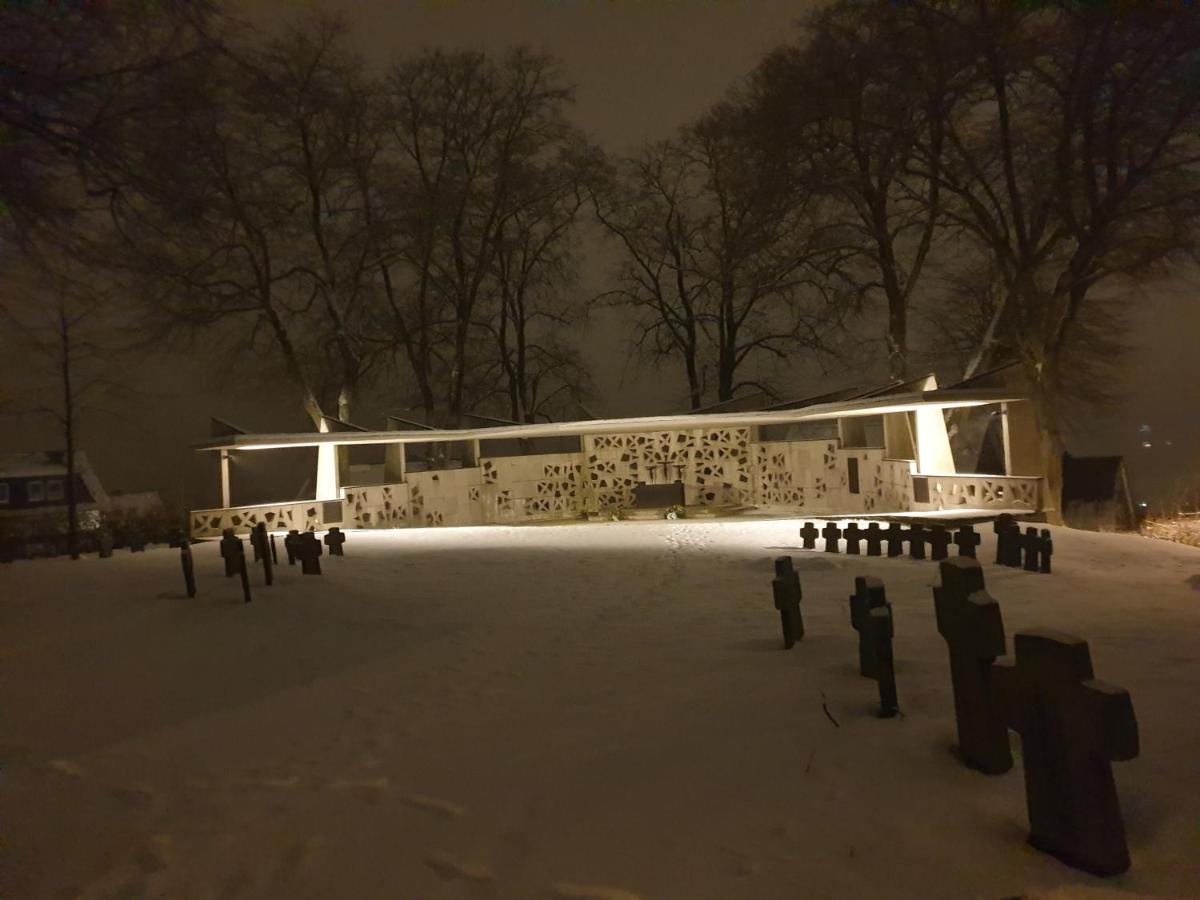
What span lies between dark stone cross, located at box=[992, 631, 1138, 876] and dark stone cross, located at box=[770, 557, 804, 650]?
291 cm

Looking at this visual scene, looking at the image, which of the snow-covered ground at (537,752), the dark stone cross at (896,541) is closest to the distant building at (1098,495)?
the dark stone cross at (896,541)

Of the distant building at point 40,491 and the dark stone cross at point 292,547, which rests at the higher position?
the distant building at point 40,491

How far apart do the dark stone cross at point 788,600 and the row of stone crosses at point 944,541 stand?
2.82 meters

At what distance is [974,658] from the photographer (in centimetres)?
335

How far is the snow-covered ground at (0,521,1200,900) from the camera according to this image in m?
2.90

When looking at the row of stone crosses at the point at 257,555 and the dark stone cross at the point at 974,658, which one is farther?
the row of stone crosses at the point at 257,555

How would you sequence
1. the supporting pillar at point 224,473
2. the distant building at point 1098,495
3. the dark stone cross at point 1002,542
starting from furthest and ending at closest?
the supporting pillar at point 224,473 < the distant building at point 1098,495 < the dark stone cross at point 1002,542

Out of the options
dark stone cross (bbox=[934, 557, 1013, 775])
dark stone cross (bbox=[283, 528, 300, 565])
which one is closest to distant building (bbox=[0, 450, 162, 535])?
dark stone cross (bbox=[283, 528, 300, 565])

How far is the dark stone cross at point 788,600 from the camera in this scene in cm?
572

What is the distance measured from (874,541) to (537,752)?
785 centimetres

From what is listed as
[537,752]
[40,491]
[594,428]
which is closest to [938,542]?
[537,752]

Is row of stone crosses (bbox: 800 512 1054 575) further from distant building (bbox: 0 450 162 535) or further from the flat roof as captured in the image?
distant building (bbox: 0 450 162 535)

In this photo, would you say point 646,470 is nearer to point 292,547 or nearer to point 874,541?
point 874,541

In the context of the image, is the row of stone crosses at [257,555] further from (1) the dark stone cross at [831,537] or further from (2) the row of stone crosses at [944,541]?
(1) the dark stone cross at [831,537]
